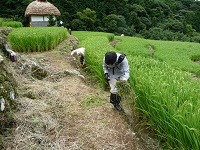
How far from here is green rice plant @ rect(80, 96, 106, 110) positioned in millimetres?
4198

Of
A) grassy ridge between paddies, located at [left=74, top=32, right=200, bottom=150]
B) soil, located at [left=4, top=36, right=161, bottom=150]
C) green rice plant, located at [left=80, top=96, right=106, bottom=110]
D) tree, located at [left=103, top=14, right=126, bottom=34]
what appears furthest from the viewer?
tree, located at [left=103, top=14, right=126, bottom=34]

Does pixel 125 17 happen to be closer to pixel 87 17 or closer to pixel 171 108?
pixel 87 17

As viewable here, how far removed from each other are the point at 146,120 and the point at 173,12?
46231 mm

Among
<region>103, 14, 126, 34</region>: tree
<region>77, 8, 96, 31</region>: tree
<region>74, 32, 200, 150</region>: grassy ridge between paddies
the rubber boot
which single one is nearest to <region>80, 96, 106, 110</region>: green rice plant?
the rubber boot

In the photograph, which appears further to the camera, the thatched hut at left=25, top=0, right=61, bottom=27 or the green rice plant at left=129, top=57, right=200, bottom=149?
the thatched hut at left=25, top=0, right=61, bottom=27

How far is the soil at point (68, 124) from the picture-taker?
2988 mm

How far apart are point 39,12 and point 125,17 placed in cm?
1776

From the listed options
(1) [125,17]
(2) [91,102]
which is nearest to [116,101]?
(2) [91,102]

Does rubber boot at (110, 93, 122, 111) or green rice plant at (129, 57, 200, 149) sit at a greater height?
green rice plant at (129, 57, 200, 149)

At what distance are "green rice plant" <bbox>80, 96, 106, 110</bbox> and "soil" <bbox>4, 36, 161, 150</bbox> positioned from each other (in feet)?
0.16

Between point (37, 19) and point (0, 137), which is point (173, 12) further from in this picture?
point (0, 137)

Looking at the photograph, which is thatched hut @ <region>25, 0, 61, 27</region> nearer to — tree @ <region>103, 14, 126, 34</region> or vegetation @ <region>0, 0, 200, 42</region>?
vegetation @ <region>0, 0, 200, 42</region>

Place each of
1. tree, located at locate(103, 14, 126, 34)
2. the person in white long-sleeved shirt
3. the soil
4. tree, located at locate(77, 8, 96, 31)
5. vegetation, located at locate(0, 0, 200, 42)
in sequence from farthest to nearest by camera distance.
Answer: tree, located at locate(103, 14, 126, 34), tree, located at locate(77, 8, 96, 31), vegetation, located at locate(0, 0, 200, 42), the person in white long-sleeved shirt, the soil

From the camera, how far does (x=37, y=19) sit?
2302 cm
